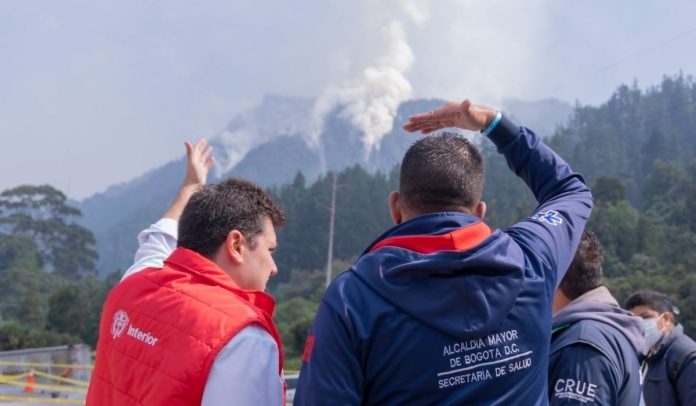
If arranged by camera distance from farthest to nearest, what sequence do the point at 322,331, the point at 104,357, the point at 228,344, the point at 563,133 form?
the point at 563,133 → the point at 104,357 → the point at 228,344 → the point at 322,331

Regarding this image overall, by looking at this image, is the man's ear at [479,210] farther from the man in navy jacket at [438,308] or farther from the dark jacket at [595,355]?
the dark jacket at [595,355]

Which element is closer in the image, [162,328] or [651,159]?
[162,328]

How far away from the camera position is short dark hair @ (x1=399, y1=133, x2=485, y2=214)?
69.4 inches


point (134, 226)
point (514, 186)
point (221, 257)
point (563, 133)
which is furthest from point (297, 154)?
point (221, 257)

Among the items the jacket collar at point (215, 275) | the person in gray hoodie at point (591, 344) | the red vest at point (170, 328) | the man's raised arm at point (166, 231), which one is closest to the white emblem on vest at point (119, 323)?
the red vest at point (170, 328)

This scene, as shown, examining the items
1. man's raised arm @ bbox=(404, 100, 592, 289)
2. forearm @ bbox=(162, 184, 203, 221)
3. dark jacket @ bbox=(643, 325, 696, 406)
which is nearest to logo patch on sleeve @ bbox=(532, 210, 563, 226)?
man's raised arm @ bbox=(404, 100, 592, 289)

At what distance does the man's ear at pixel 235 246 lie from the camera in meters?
1.95

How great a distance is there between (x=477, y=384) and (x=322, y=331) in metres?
0.36

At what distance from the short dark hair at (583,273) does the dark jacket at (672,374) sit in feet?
3.52

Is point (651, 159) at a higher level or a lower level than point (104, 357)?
higher

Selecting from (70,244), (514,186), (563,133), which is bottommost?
(70,244)

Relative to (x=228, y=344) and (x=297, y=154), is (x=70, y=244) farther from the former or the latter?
(x=297, y=154)

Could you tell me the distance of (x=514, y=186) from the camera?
245 feet

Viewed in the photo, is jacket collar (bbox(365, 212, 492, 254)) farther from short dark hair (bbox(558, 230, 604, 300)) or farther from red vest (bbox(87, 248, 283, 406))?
short dark hair (bbox(558, 230, 604, 300))
